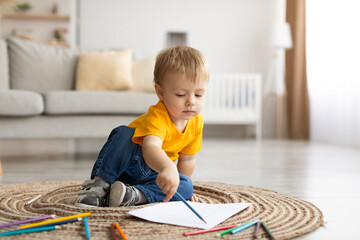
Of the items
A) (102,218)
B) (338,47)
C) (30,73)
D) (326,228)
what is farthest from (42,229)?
(338,47)

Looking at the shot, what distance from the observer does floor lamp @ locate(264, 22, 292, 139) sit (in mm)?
4357

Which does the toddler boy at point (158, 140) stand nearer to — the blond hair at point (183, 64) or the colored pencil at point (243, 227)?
the blond hair at point (183, 64)

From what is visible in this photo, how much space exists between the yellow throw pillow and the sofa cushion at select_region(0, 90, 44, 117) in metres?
0.64

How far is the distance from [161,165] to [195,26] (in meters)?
4.04

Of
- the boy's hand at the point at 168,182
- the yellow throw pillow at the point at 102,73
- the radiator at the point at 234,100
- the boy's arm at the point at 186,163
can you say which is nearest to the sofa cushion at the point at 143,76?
the yellow throw pillow at the point at 102,73

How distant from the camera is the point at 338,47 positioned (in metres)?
3.79

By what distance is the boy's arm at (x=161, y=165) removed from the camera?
0.87 m

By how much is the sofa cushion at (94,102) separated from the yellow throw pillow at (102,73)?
0.51 m

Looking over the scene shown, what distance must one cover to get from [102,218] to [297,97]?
12.3 feet

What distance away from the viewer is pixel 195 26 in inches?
189

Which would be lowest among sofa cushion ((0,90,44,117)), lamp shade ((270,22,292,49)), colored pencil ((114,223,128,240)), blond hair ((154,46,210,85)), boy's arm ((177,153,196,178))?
colored pencil ((114,223,128,240))

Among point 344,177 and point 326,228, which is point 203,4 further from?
point 326,228

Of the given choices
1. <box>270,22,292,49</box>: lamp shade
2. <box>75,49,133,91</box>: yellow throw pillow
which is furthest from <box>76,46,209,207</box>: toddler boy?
<box>270,22,292,49</box>: lamp shade

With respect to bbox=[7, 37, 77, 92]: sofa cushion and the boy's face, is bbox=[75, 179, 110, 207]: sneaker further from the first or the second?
bbox=[7, 37, 77, 92]: sofa cushion
